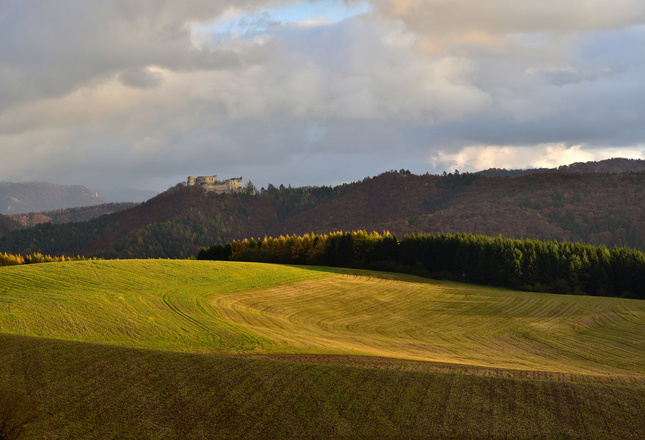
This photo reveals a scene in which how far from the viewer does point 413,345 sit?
1613 inches

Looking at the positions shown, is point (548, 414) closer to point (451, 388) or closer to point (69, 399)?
point (451, 388)

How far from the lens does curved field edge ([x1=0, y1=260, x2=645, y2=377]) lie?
116ft

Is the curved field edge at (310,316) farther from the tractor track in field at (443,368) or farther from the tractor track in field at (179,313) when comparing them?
the tractor track in field at (443,368)

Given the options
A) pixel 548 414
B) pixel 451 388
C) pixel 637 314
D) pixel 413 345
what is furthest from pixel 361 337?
pixel 637 314

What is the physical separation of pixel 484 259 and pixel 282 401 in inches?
2984

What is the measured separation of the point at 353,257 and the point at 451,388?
255 ft

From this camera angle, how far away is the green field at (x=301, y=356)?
60.4 ft

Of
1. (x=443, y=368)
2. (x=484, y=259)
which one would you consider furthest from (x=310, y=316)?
(x=484, y=259)

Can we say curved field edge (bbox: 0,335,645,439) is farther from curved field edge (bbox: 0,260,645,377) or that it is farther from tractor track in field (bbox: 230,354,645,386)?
curved field edge (bbox: 0,260,645,377)

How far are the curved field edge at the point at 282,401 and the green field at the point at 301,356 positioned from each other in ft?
0.27

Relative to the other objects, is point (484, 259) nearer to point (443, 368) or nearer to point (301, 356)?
point (301, 356)

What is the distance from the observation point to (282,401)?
19.8 meters

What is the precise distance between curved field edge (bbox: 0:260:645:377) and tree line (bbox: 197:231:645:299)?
560 inches

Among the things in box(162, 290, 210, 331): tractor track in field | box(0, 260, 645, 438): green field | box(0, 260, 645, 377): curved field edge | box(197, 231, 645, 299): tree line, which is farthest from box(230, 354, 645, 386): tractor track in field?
box(197, 231, 645, 299): tree line
